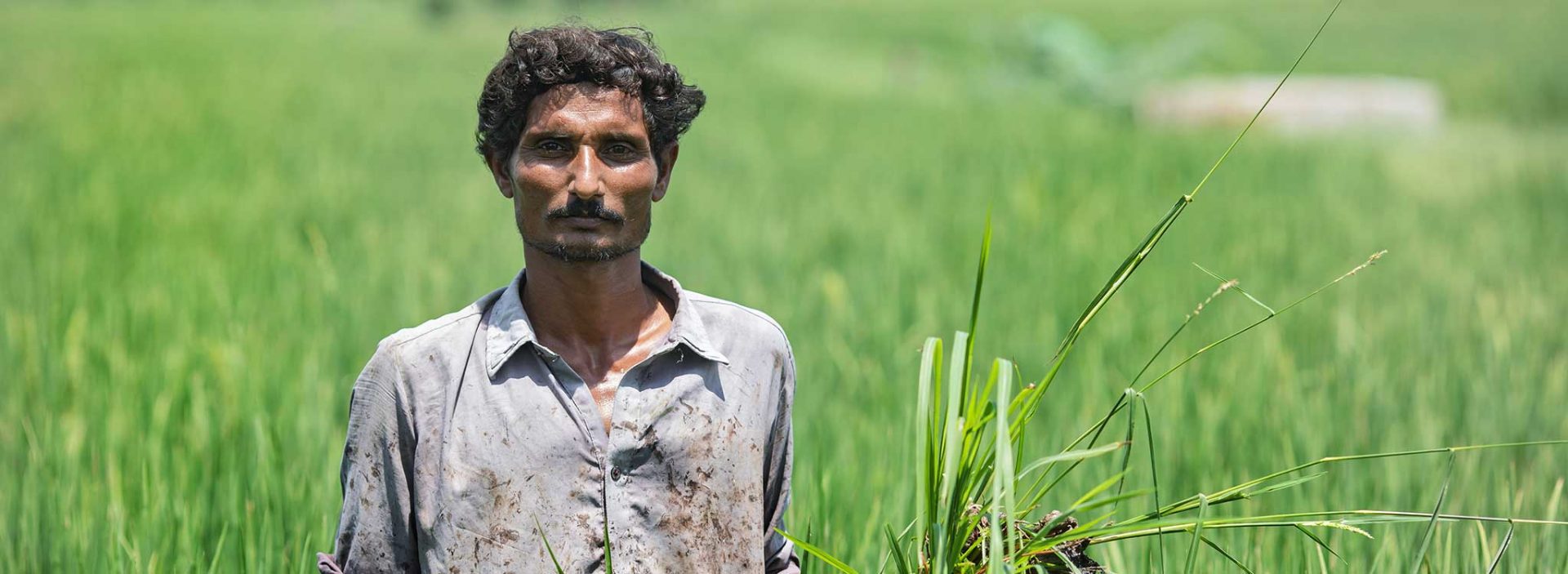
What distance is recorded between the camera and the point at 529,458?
4.48ft

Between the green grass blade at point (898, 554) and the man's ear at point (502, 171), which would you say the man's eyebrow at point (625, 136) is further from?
the green grass blade at point (898, 554)

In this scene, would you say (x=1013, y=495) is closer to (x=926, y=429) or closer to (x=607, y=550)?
(x=926, y=429)

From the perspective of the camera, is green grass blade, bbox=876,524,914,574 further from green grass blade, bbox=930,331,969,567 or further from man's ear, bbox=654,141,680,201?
man's ear, bbox=654,141,680,201

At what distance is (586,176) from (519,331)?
0.58ft

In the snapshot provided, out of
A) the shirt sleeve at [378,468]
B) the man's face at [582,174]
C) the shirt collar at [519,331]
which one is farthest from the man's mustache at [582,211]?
the shirt sleeve at [378,468]

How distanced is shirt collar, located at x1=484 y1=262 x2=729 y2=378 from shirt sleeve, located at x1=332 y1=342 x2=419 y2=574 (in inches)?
4.0

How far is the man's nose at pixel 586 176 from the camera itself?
134 cm

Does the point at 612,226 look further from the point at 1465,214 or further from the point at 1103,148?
the point at 1103,148

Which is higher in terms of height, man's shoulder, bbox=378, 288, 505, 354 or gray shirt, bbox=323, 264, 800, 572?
man's shoulder, bbox=378, 288, 505, 354

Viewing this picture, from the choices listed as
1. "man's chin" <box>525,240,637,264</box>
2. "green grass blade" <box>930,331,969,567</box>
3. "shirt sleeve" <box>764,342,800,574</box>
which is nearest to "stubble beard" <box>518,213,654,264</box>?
"man's chin" <box>525,240,637,264</box>

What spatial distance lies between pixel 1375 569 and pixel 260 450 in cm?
191

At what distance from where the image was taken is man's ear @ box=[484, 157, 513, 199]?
4.77ft

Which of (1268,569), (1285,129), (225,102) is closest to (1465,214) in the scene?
(1285,129)

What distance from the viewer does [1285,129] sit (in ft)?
40.3
